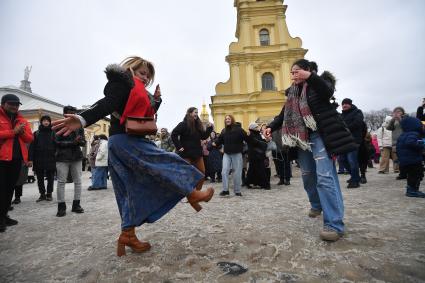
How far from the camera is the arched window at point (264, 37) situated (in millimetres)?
30906

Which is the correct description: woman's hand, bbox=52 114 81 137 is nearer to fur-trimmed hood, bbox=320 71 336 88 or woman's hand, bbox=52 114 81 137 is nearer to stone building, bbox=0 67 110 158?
fur-trimmed hood, bbox=320 71 336 88

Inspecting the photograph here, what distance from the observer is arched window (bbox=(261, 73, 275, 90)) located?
29775mm

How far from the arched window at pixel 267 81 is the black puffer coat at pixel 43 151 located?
1028 inches

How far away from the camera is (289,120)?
305 cm

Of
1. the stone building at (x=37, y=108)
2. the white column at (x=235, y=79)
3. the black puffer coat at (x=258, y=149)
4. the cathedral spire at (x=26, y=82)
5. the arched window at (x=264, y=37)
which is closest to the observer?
the black puffer coat at (x=258, y=149)

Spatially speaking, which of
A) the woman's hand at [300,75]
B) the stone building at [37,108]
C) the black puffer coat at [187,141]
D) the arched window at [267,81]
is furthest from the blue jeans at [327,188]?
the stone building at [37,108]

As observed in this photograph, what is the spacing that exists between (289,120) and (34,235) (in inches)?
136

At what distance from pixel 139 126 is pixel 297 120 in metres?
1.74

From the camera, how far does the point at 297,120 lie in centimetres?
290

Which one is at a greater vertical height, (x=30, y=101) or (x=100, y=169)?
(x=30, y=101)

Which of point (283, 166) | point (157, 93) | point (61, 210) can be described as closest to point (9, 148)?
point (61, 210)

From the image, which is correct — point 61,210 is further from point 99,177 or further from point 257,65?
point 257,65

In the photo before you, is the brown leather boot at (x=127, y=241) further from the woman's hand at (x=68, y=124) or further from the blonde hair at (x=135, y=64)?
the blonde hair at (x=135, y=64)

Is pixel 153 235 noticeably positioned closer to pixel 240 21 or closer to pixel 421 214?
pixel 421 214
